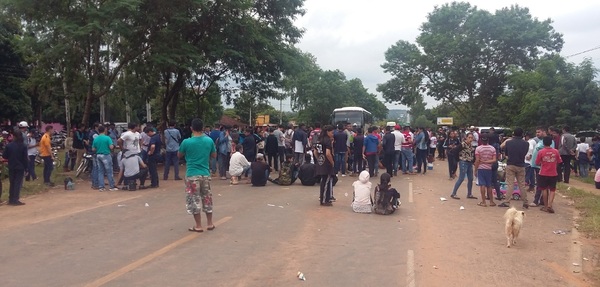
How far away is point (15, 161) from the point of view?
1194cm

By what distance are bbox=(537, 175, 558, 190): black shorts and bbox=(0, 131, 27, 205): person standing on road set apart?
11.7 meters

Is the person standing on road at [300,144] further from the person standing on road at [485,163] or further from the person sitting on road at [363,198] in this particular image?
the person standing on road at [485,163]

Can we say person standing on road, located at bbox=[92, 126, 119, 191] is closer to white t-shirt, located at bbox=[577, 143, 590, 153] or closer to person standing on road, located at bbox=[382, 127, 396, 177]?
person standing on road, located at bbox=[382, 127, 396, 177]

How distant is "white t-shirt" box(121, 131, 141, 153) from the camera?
14.6 metres

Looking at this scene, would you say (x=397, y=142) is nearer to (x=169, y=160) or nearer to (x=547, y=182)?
(x=547, y=182)

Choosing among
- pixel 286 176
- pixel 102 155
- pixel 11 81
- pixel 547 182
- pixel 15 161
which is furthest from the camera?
pixel 11 81

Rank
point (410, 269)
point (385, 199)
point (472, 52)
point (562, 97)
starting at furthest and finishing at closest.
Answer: point (472, 52), point (562, 97), point (385, 199), point (410, 269)

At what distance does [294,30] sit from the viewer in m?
28.5

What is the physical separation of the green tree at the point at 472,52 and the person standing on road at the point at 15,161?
121 ft

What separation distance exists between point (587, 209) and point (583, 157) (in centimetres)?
882

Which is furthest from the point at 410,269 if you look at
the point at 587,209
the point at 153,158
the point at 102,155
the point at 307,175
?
the point at 102,155

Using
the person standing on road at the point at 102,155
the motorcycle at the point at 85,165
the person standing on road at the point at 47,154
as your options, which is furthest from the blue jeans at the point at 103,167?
the motorcycle at the point at 85,165

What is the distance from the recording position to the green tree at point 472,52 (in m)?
42.5

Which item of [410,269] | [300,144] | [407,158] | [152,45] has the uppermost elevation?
[152,45]
